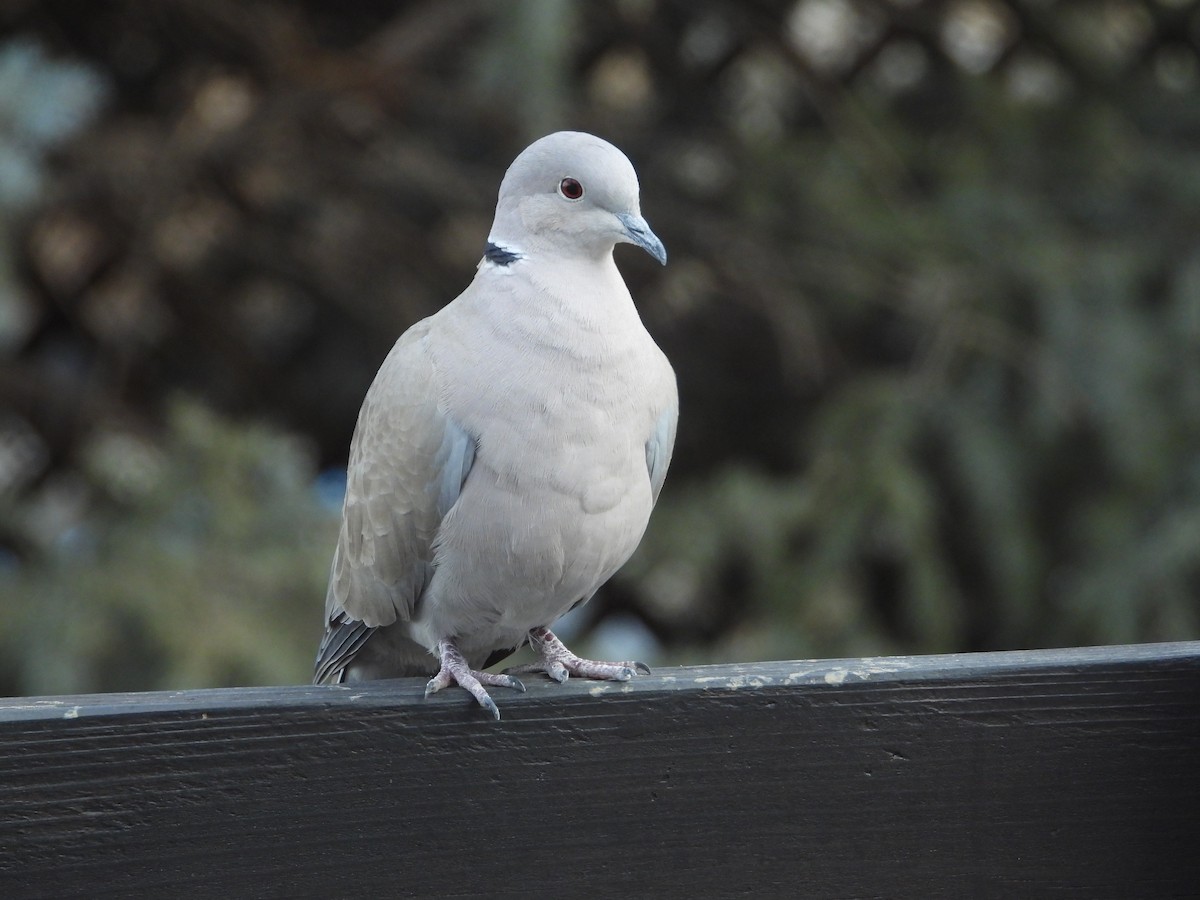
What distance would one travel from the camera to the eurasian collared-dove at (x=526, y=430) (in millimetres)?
1320

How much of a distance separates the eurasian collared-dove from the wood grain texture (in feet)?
0.53

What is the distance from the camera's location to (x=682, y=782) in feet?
3.51

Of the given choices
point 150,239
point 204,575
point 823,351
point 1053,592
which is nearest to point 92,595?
point 204,575

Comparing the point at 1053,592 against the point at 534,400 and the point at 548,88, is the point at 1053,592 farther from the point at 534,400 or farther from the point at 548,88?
the point at 534,400

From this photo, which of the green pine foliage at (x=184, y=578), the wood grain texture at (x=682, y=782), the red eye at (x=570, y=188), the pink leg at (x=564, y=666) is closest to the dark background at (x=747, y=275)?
the green pine foliage at (x=184, y=578)

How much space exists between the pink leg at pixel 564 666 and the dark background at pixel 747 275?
2.54 feet

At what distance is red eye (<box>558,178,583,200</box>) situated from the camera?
1406mm

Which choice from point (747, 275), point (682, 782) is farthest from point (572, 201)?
point (747, 275)

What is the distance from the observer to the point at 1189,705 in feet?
3.60

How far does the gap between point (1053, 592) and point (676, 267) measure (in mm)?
959

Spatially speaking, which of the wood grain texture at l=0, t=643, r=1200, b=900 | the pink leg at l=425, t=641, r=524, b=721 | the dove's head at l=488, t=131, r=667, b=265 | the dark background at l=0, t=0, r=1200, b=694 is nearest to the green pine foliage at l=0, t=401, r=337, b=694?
the dark background at l=0, t=0, r=1200, b=694

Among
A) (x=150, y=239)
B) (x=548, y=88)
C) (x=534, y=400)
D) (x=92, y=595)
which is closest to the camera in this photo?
(x=534, y=400)

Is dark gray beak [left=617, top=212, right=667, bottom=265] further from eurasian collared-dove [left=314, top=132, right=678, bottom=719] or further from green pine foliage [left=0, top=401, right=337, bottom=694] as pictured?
green pine foliage [left=0, top=401, right=337, bottom=694]

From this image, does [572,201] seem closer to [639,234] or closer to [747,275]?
[639,234]
